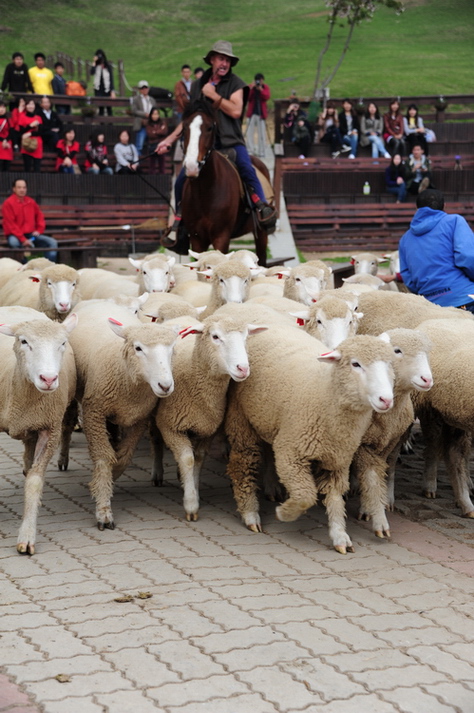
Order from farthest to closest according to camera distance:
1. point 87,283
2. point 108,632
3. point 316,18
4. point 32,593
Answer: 1. point 316,18
2. point 87,283
3. point 32,593
4. point 108,632

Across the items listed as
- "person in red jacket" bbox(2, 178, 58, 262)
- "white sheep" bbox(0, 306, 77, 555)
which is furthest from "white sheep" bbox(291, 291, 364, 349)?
"person in red jacket" bbox(2, 178, 58, 262)

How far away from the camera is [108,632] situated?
4449 millimetres

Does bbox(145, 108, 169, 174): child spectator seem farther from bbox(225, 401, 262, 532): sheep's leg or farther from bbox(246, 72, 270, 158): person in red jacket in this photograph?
bbox(225, 401, 262, 532): sheep's leg

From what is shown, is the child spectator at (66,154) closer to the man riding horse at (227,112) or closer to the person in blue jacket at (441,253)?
the man riding horse at (227,112)

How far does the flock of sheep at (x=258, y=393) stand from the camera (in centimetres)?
559

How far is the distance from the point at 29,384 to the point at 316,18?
4604cm

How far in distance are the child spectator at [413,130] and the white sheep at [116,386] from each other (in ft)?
47.5

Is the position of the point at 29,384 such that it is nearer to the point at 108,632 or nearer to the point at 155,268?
the point at 108,632

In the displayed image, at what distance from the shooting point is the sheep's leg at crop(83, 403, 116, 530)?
605cm

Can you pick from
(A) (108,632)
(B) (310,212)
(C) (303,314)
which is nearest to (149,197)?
(B) (310,212)

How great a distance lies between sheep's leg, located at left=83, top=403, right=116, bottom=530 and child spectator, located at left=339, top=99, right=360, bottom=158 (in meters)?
15.2

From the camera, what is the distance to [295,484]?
5641 millimetres

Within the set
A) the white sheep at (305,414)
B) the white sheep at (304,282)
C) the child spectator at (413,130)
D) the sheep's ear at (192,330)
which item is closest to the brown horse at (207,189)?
the white sheep at (304,282)

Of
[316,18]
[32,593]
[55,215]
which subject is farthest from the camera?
[316,18]
